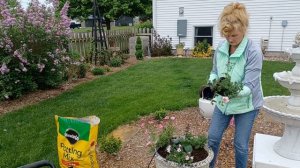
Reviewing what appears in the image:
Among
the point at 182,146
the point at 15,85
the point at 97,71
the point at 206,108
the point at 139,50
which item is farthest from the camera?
the point at 139,50

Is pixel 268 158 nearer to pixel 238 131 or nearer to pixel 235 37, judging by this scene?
pixel 238 131

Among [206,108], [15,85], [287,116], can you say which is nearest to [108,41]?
[15,85]

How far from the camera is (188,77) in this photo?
7742mm

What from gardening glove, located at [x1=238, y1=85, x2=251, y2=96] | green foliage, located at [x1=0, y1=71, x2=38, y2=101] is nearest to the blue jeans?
gardening glove, located at [x1=238, y1=85, x2=251, y2=96]

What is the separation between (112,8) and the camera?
2622cm

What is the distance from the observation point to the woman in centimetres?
251

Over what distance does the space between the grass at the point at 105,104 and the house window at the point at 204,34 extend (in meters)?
4.17

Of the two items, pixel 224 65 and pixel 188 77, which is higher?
pixel 224 65

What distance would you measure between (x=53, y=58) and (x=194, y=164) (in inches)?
187

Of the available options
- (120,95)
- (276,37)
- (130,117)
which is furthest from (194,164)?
(276,37)

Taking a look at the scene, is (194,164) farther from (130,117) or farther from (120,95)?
(120,95)

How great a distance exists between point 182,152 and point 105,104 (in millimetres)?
3188

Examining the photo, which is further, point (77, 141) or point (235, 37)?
point (77, 141)

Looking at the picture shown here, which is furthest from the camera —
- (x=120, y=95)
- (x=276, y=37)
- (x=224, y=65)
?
(x=276, y=37)
